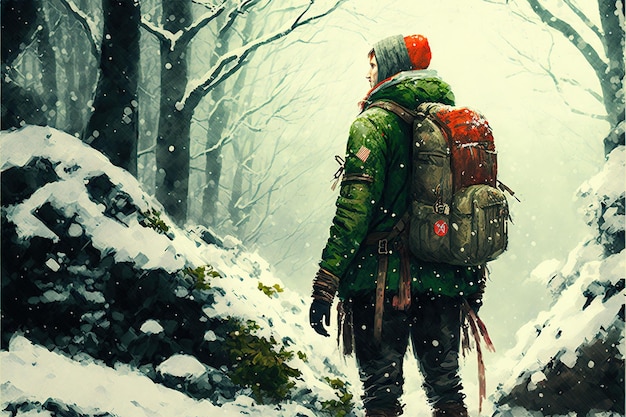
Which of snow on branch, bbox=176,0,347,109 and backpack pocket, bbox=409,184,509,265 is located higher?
snow on branch, bbox=176,0,347,109

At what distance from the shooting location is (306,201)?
78.1 ft

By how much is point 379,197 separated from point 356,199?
0.51 feet

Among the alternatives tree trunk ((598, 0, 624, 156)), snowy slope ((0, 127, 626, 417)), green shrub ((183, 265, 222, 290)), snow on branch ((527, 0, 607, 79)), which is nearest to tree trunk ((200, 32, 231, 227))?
snow on branch ((527, 0, 607, 79))

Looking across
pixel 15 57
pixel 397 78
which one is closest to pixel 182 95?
pixel 15 57

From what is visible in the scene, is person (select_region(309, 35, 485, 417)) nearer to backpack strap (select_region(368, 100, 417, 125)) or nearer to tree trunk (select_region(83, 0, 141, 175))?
backpack strap (select_region(368, 100, 417, 125))

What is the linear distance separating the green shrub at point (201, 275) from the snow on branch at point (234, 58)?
344 centimetres

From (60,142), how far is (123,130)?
1.29 m

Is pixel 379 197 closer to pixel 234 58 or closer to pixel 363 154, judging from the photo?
pixel 363 154

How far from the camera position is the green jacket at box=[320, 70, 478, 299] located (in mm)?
3996

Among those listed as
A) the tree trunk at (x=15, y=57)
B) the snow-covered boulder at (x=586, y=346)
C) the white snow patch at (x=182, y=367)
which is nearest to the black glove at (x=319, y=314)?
the white snow patch at (x=182, y=367)

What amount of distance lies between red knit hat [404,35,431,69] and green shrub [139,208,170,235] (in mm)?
2918

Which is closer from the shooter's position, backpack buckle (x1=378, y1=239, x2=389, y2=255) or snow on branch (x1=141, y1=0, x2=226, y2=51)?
backpack buckle (x1=378, y1=239, x2=389, y2=255)

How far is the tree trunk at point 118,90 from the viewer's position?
7.37 metres

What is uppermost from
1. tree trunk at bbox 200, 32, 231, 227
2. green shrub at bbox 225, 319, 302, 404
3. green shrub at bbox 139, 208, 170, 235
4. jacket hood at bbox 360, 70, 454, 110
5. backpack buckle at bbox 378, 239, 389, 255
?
tree trunk at bbox 200, 32, 231, 227
